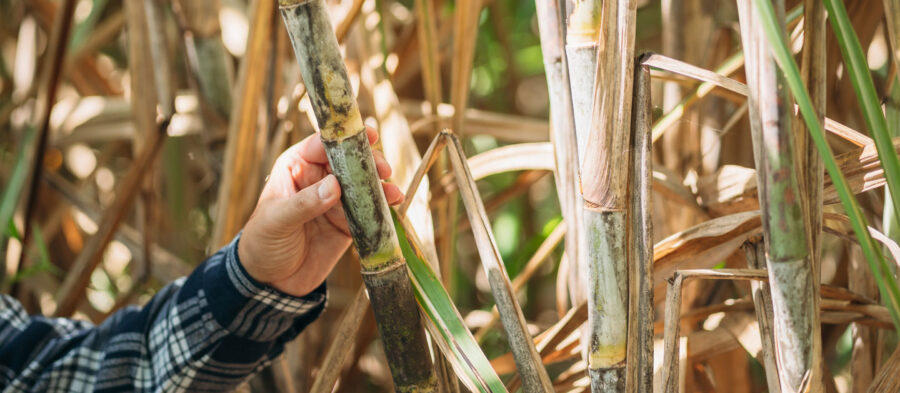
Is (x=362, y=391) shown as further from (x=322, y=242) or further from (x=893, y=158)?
(x=893, y=158)

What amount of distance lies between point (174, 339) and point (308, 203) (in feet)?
0.89

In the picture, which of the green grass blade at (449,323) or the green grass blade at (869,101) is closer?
the green grass blade at (869,101)

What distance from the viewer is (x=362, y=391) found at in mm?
1036

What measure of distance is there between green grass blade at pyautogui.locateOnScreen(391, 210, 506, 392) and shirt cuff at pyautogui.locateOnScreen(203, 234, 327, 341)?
0.62 feet

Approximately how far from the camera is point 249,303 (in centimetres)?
61

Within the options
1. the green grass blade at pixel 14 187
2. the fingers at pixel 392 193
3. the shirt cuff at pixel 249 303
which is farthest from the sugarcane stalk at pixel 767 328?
the green grass blade at pixel 14 187

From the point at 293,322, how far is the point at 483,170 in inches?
8.3

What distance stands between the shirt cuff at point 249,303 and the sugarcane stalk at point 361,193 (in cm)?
18

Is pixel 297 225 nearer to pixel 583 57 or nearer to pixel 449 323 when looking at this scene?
pixel 449 323

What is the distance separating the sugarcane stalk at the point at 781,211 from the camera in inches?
12.3

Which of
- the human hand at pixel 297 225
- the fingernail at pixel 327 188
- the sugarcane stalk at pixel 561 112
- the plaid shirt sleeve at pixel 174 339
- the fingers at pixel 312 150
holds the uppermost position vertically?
the sugarcane stalk at pixel 561 112

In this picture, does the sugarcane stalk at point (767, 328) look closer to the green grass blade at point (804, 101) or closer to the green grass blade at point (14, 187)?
the green grass blade at point (804, 101)

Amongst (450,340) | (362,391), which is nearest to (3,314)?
(362,391)

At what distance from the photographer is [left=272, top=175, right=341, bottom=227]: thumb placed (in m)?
0.43
